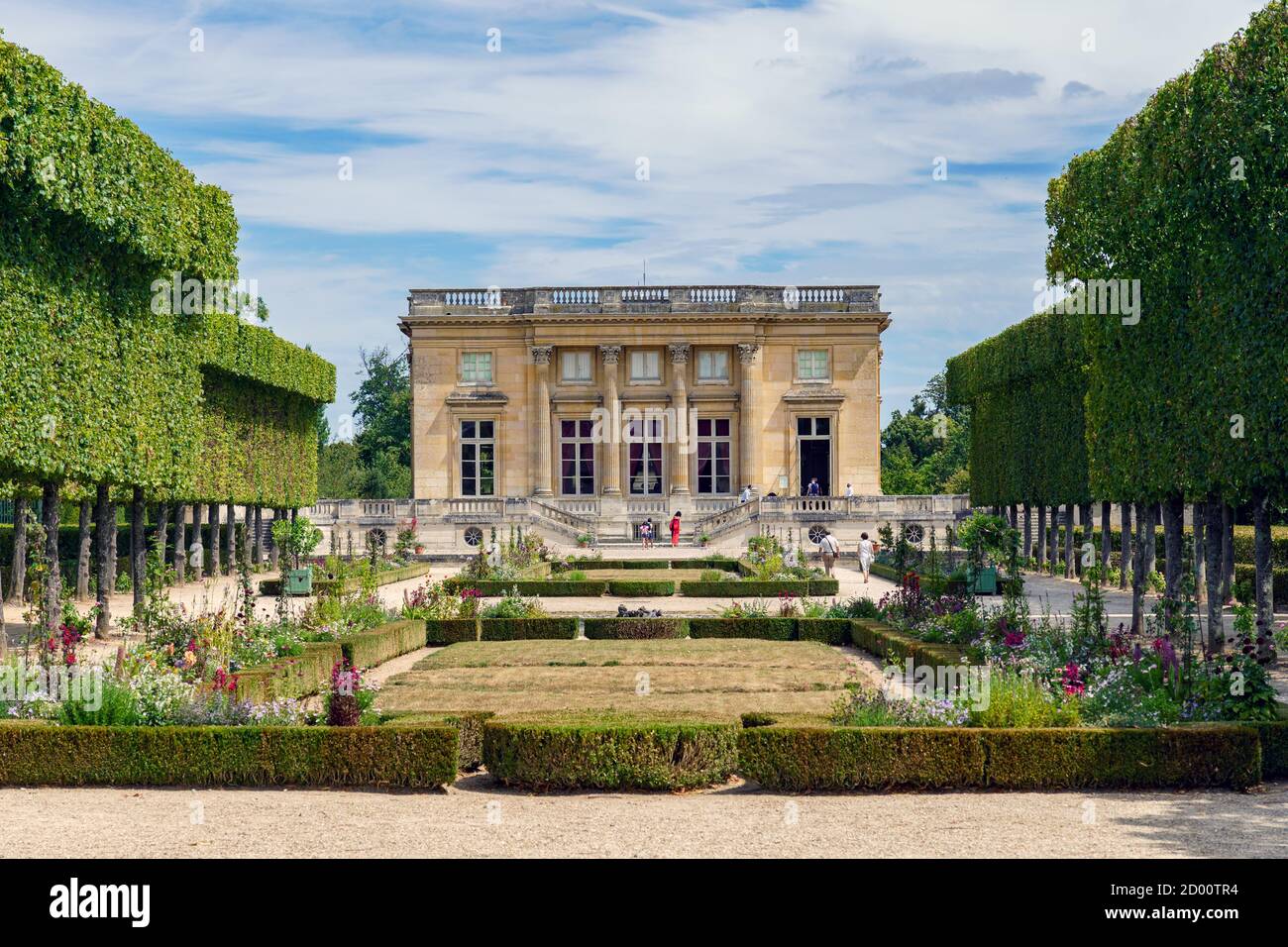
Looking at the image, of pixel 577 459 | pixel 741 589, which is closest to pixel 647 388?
pixel 577 459

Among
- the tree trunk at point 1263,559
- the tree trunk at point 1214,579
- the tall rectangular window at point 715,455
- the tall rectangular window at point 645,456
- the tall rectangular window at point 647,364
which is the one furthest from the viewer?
the tall rectangular window at point 715,455

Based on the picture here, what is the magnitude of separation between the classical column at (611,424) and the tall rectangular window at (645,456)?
0.55 metres

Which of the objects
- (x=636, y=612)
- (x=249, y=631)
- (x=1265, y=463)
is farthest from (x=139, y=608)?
(x=1265, y=463)

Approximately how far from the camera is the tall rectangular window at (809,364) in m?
54.8

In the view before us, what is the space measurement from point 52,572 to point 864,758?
1207 cm

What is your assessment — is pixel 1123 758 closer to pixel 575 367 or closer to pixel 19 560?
pixel 19 560

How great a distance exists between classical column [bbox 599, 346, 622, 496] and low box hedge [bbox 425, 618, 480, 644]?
32787mm

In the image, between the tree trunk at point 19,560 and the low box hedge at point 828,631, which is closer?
the low box hedge at point 828,631

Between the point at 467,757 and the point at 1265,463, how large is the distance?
33.4 feet

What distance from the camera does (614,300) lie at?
2135 inches

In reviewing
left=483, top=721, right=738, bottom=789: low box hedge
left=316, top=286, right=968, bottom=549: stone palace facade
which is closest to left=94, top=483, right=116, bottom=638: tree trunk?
left=483, top=721, right=738, bottom=789: low box hedge

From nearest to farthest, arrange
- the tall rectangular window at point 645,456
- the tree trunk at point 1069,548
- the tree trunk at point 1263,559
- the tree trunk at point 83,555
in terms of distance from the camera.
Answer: the tree trunk at point 1263,559 → the tree trunk at point 83,555 → the tree trunk at point 1069,548 → the tall rectangular window at point 645,456

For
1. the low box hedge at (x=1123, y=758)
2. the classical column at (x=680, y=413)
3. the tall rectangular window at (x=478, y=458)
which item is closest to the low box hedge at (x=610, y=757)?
the low box hedge at (x=1123, y=758)

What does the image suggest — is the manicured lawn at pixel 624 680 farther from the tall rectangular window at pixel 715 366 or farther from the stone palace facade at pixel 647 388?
the tall rectangular window at pixel 715 366
